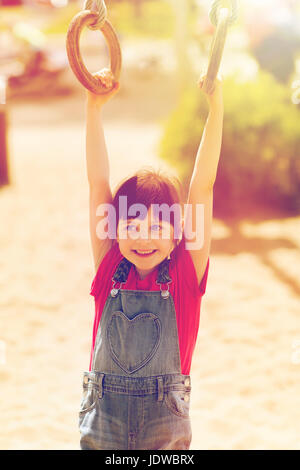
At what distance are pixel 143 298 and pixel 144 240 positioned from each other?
15cm

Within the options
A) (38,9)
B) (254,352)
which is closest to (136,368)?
(254,352)

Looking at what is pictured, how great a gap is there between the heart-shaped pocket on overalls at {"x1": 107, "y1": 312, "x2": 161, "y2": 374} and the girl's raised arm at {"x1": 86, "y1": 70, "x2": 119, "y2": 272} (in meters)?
0.25

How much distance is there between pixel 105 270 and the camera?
1.69 metres

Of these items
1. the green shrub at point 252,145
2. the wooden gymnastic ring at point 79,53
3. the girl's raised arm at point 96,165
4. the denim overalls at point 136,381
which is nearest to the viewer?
the denim overalls at point 136,381

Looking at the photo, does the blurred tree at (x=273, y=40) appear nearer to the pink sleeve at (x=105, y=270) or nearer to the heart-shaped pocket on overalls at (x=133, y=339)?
the pink sleeve at (x=105, y=270)

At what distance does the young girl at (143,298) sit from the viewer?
1512 millimetres

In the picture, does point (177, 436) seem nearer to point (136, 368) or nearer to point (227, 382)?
point (136, 368)

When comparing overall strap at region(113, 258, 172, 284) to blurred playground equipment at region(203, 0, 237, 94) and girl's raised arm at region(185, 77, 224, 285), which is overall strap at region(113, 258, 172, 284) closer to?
girl's raised arm at region(185, 77, 224, 285)

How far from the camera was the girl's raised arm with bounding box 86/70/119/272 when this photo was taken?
67.5 inches

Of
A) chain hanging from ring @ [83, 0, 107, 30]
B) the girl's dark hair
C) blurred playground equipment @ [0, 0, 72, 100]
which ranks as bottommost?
the girl's dark hair

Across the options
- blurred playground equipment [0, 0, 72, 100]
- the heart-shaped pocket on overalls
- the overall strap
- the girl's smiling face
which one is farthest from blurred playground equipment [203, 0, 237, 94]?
blurred playground equipment [0, 0, 72, 100]

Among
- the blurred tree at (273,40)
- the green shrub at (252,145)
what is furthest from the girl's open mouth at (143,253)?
the blurred tree at (273,40)

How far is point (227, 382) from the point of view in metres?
3.27

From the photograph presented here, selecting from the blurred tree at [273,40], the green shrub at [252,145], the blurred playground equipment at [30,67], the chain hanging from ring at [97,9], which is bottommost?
the chain hanging from ring at [97,9]
